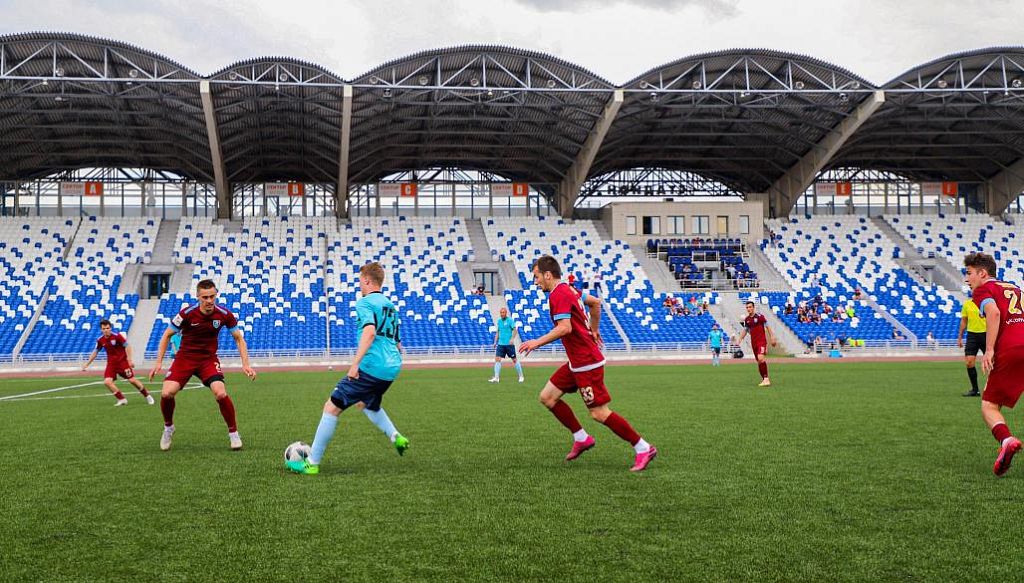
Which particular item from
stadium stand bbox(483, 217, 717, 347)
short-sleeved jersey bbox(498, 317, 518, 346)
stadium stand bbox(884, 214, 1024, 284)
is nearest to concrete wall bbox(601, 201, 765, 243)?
stadium stand bbox(483, 217, 717, 347)

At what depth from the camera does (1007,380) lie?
25.0 ft

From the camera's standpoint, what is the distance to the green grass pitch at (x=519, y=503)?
189 inches

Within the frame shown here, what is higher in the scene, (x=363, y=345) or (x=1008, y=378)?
(x=363, y=345)

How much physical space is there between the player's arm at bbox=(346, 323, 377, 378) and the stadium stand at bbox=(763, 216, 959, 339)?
3917 centimetres

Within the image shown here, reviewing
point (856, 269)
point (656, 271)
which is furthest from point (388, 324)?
point (856, 269)

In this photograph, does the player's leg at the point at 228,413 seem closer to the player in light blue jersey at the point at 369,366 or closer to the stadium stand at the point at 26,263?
the player in light blue jersey at the point at 369,366

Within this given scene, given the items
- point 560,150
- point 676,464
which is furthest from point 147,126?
point 676,464

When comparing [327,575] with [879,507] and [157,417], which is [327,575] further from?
[157,417]

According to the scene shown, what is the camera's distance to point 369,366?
8141 mm

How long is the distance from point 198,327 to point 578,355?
4.38m

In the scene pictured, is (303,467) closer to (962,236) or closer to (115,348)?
(115,348)

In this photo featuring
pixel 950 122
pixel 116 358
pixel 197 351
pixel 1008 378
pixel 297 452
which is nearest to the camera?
pixel 1008 378

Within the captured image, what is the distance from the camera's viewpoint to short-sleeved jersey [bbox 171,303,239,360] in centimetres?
973

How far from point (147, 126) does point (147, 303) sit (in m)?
9.12
